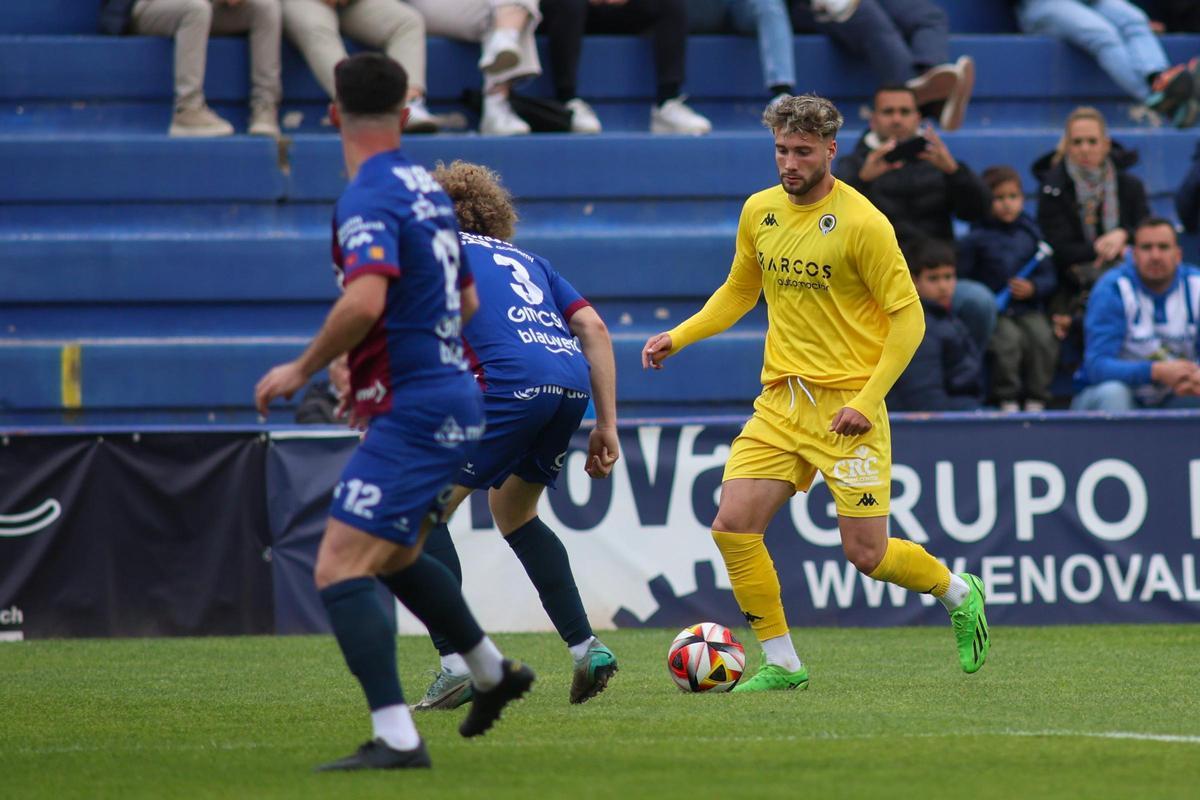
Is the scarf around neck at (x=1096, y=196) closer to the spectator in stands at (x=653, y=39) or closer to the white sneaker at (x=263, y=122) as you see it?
the spectator in stands at (x=653, y=39)

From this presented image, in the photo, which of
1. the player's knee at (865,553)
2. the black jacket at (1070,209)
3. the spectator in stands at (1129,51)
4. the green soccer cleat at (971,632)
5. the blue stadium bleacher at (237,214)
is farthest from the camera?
the spectator in stands at (1129,51)

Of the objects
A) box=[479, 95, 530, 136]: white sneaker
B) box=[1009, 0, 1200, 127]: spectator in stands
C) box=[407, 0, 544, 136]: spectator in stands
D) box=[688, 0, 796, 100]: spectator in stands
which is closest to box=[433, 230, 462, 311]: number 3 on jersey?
box=[407, 0, 544, 136]: spectator in stands

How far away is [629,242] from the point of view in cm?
1245

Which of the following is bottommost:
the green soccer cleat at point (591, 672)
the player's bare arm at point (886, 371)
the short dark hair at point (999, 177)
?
the green soccer cleat at point (591, 672)

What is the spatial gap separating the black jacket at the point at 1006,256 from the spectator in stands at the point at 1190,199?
111 cm

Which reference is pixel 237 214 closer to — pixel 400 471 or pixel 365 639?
pixel 400 471

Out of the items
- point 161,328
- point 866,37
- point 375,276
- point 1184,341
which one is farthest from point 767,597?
point 866,37

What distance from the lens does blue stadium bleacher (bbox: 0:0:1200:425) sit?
11844 mm

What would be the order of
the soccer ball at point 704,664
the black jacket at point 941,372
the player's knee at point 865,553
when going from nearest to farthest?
the soccer ball at point 704,664
the player's knee at point 865,553
the black jacket at point 941,372

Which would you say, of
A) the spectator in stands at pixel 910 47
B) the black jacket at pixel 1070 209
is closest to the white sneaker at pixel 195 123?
the spectator in stands at pixel 910 47

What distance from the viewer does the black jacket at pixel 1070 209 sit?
1223cm

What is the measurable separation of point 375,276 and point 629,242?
26.2 ft

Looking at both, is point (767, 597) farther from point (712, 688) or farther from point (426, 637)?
point (426, 637)

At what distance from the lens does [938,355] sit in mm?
10789
